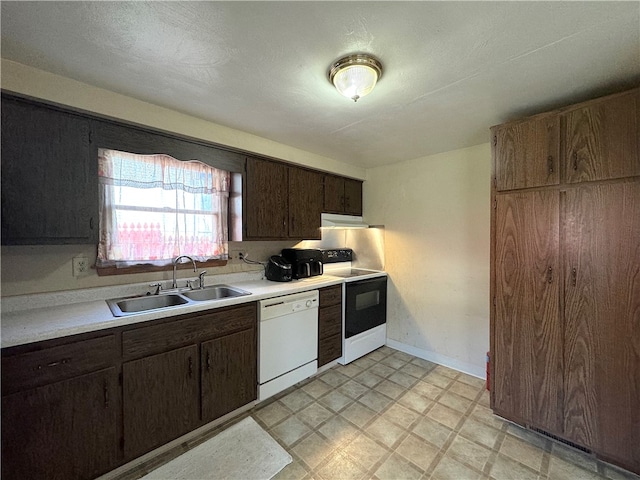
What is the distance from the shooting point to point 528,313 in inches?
71.2

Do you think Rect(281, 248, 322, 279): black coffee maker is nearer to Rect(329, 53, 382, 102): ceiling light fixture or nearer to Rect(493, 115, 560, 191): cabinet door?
Rect(329, 53, 382, 102): ceiling light fixture

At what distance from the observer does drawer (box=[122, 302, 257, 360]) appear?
1.54 metres

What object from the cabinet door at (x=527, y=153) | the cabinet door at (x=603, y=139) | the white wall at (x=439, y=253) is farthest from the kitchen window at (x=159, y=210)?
the cabinet door at (x=603, y=139)

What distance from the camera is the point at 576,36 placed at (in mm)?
1179

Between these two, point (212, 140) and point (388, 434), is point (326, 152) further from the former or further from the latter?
point (388, 434)

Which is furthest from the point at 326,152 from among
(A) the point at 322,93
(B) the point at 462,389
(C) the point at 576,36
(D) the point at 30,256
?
(B) the point at 462,389

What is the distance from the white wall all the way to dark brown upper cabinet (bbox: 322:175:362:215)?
0.90ft

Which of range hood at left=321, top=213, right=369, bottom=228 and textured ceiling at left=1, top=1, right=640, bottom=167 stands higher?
textured ceiling at left=1, top=1, right=640, bottom=167

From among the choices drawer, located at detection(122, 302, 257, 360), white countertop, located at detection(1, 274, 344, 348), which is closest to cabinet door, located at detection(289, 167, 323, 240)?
white countertop, located at detection(1, 274, 344, 348)

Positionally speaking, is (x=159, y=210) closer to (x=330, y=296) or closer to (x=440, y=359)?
(x=330, y=296)

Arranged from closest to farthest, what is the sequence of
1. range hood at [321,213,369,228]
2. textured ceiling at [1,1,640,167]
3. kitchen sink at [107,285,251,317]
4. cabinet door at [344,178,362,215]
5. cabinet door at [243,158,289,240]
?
textured ceiling at [1,1,640,167], kitchen sink at [107,285,251,317], cabinet door at [243,158,289,240], range hood at [321,213,369,228], cabinet door at [344,178,362,215]

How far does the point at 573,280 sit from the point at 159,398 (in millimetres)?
2767

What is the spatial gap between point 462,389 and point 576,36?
2.64m

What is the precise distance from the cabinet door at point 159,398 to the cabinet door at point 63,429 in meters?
0.07
